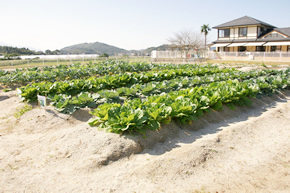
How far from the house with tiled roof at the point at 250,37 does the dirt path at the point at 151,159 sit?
34910 mm

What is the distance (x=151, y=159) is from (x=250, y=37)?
4029 centimetres

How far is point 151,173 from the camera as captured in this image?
3906 millimetres

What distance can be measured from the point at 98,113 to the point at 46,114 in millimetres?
2355

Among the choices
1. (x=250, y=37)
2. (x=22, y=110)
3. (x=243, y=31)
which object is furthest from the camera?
(x=243, y=31)

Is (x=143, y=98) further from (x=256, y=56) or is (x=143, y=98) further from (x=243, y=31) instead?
(x=243, y=31)

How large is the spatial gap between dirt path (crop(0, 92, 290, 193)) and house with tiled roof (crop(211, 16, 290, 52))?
34.9 m

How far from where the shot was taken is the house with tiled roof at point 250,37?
3603 cm

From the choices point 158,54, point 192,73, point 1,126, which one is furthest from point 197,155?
point 158,54

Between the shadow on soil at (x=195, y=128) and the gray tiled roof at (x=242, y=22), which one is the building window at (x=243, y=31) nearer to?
the gray tiled roof at (x=242, y=22)

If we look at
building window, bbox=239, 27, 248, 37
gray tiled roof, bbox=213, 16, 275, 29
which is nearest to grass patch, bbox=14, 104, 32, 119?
gray tiled roof, bbox=213, 16, 275, 29

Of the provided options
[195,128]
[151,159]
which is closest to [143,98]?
[195,128]

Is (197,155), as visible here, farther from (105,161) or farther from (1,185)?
(1,185)

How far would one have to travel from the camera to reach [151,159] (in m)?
4.33

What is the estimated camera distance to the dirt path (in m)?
3.72
